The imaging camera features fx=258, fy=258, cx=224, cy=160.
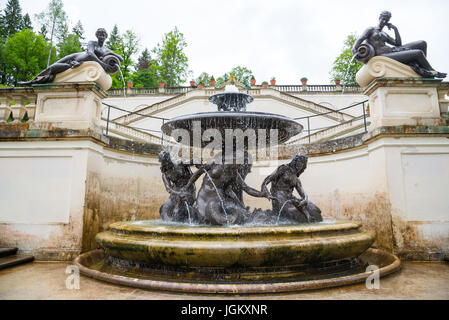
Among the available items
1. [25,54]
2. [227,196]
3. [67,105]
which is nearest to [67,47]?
[25,54]

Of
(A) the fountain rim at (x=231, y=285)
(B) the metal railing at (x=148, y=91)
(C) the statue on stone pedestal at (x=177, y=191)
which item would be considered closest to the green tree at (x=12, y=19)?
(B) the metal railing at (x=148, y=91)

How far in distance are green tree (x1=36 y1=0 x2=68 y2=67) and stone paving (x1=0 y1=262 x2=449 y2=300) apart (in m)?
35.8

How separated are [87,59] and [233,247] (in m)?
5.13

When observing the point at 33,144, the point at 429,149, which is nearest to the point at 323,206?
the point at 429,149

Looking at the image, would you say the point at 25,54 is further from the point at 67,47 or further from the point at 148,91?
the point at 148,91

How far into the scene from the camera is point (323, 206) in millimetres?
7164

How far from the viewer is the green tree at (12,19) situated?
1422 inches

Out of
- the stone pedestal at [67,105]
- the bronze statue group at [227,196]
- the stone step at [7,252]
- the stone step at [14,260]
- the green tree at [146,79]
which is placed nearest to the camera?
the stone step at [14,260]

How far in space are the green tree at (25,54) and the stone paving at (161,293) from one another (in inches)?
1226

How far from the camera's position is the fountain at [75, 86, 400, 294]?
300cm

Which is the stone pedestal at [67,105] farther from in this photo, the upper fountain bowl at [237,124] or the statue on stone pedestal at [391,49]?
the statue on stone pedestal at [391,49]
